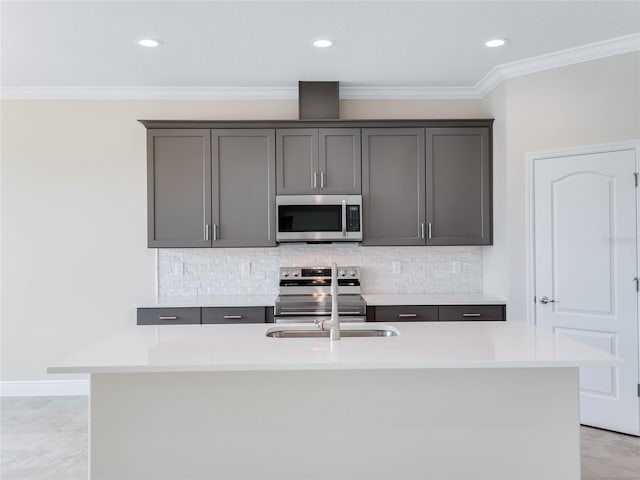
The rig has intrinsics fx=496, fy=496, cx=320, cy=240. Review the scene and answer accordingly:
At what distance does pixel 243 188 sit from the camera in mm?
4164

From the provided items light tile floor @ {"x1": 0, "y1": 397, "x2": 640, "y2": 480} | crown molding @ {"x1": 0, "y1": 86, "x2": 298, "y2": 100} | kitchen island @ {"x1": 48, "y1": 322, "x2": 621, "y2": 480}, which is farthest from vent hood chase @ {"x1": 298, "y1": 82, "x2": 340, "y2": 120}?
light tile floor @ {"x1": 0, "y1": 397, "x2": 640, "y2": 480}

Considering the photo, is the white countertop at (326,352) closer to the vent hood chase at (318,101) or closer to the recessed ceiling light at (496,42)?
the recessed ceiling light at (496,42)

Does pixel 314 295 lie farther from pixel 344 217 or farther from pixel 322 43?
pixel 322 43

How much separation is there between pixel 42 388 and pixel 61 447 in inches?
51.0

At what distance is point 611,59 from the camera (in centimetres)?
346

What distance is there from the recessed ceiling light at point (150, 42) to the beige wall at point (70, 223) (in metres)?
1.03

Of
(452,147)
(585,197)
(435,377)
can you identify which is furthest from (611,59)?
(435,377)

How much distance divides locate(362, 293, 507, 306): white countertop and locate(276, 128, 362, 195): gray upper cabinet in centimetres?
92

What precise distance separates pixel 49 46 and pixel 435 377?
3324 millimetres

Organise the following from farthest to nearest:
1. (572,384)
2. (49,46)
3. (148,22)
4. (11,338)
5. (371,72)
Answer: (11,338), (371,72), (49,46), (148,22), (572,384)

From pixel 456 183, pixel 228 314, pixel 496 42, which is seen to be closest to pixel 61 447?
pixel 228 314

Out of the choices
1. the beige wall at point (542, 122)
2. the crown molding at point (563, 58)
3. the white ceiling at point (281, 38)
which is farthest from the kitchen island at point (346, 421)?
the crown molding at point (563, 58)

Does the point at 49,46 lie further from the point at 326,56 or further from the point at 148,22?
the point at 326,56

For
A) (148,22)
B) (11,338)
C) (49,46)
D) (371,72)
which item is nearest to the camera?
(148,22)
